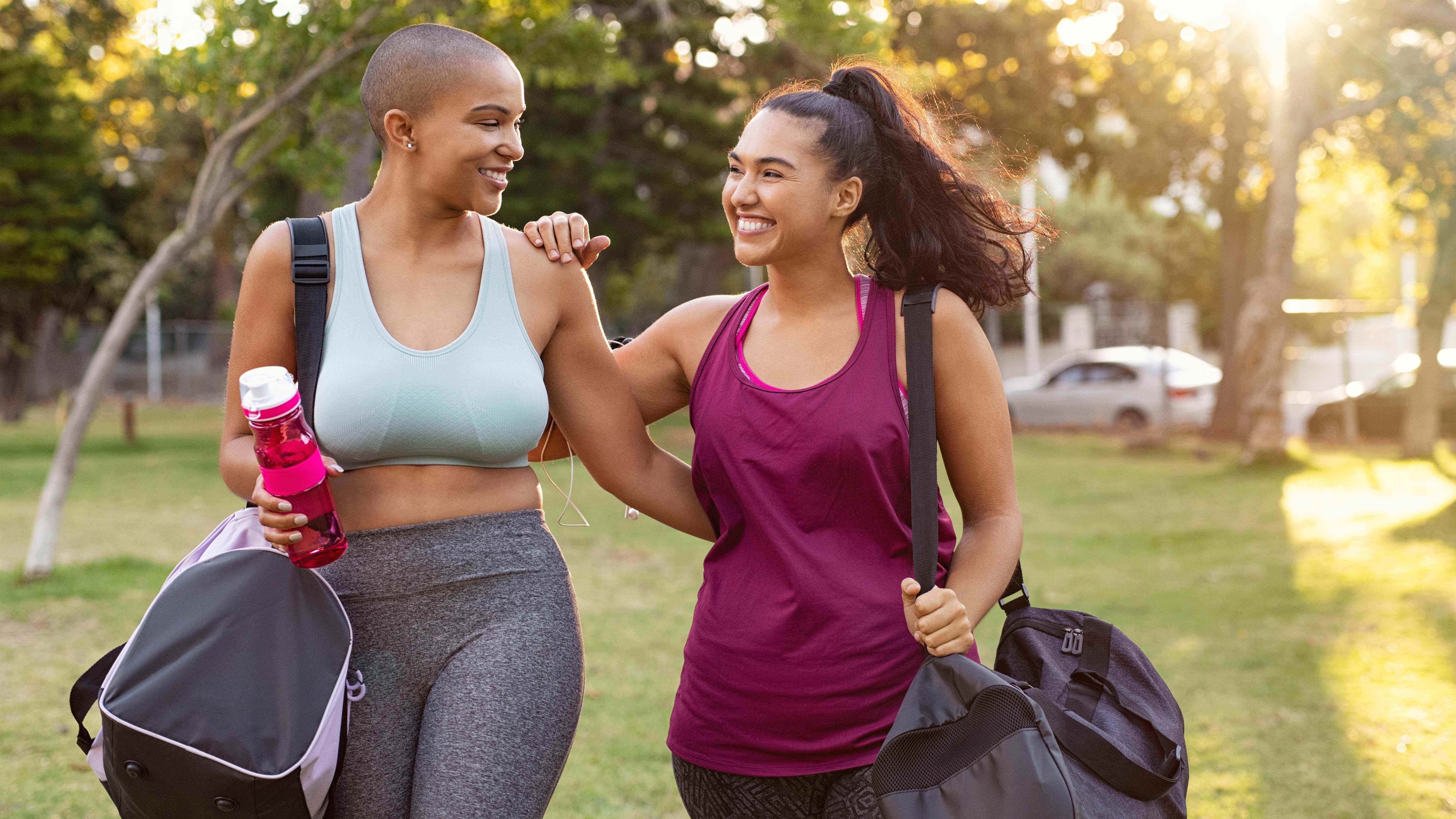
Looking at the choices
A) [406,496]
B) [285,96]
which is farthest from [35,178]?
[406,496]

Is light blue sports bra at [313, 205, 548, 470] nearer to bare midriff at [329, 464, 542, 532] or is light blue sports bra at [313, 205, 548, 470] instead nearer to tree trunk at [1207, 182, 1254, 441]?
bare midriff at [329, 464, 542, 532]

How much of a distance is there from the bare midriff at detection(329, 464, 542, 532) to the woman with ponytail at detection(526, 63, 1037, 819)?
452mm

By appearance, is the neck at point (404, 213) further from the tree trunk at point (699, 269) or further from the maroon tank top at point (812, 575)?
the tree trunk at point (699, 269)

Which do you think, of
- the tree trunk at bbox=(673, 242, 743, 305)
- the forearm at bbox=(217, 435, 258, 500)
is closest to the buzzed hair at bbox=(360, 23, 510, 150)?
the forearm at bbox=(217, 435, 258, 500)

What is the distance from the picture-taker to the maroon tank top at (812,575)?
228cm

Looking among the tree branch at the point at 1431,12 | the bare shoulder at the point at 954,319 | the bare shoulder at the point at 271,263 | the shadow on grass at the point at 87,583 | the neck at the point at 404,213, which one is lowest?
the shadow on grass at the point at 87,583

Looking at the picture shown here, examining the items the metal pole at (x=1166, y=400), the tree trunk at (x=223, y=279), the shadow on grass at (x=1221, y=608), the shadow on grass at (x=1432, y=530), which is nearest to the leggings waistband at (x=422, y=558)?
the shadow on grass at (x=1221, y=608)

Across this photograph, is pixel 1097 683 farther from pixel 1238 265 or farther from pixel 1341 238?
pixel 1341 238

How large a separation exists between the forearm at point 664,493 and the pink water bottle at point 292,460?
680 millimetres

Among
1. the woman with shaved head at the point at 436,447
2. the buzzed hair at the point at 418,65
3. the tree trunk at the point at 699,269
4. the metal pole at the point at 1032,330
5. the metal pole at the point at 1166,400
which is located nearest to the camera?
the woman with shaved head at the point at 436,447

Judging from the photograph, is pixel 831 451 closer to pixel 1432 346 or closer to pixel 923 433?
pixel 923 433

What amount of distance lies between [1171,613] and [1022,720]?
669cm

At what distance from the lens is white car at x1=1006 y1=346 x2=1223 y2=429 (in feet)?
69.4

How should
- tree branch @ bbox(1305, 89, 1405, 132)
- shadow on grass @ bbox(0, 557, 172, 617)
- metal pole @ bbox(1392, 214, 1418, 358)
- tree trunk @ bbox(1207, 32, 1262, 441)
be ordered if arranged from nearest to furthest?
shadow on grass @ bbox(0, 557, 172, 617) → tree branch @ bbox(1305, 89, 1405, 132) → tree trunk @ bbox(1207, 32, 1262, 441) → metal pole @ bbox(1392, 214, 1418, 358)
